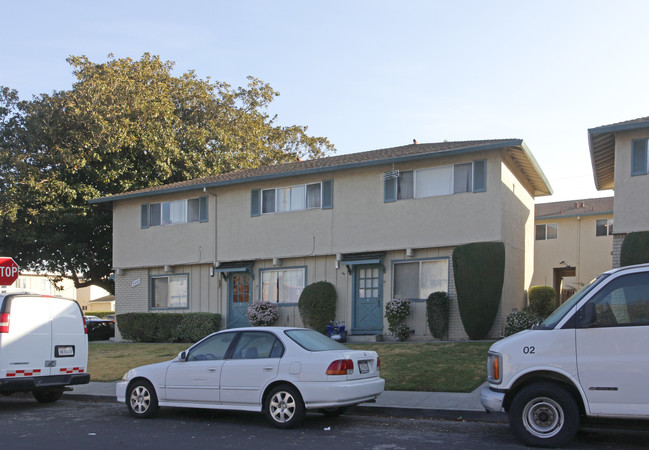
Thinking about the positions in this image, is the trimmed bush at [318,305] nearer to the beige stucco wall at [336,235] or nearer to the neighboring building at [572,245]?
the beige stucco wall at [336,235]

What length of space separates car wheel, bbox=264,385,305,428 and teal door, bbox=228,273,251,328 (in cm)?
1328

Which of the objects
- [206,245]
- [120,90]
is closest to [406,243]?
[206,245]

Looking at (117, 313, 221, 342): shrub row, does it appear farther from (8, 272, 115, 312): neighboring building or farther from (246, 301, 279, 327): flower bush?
(8, 272, 115, 312): neighboring building

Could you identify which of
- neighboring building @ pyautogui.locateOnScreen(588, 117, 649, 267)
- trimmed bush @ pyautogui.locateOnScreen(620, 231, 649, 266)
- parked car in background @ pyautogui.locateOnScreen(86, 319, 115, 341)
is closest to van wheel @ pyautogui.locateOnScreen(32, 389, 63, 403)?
trimmed bush @ pyautogui.locateOnScreen(620, 231, 649, 266)

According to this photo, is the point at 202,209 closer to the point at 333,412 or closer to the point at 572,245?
the point at 333,412

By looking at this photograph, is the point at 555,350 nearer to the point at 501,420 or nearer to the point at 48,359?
the point at 501,420

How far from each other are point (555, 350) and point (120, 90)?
25.0 metres

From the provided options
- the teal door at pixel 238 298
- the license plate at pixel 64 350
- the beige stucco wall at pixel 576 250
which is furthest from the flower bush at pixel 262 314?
→ the beige stucco wall at pixel 576 250

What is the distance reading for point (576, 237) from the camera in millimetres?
30141

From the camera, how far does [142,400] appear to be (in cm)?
1052

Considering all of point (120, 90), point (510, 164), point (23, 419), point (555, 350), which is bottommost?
point (23, 419)

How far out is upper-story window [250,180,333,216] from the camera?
21078mm

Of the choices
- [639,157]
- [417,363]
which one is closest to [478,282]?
[417,363]

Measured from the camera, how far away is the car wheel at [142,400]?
10.4 metres
